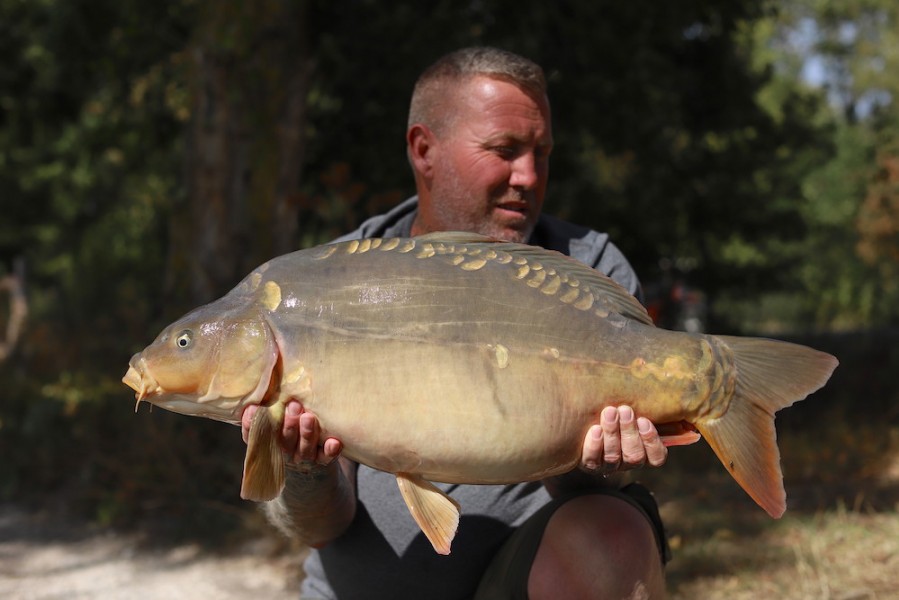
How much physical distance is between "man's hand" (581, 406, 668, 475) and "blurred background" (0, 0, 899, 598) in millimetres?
1695

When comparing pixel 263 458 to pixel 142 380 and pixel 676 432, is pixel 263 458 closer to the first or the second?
pixel 142 380

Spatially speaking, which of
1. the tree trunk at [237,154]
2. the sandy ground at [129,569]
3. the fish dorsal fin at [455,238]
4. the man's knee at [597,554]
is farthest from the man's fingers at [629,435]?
the tree trunk at [237,154]

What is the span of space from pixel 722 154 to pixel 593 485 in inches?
218

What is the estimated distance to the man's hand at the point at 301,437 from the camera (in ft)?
5.85

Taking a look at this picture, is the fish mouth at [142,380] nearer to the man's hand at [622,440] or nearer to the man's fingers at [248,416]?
the man's fingers at [248,416]

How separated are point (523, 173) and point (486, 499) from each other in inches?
31.6

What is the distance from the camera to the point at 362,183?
5719mm

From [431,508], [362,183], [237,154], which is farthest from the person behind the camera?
[362,183]

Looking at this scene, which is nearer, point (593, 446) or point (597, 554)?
point (593, 446)

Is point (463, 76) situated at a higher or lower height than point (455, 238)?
higher

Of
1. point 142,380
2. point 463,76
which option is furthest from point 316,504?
→ point 463,76

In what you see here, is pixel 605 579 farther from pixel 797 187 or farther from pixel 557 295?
pixel 797 187

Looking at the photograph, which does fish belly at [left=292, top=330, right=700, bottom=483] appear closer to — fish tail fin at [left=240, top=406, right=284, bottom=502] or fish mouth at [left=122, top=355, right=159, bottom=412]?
fish tail fin at [left=240, top=406, right=284, bottom=502]

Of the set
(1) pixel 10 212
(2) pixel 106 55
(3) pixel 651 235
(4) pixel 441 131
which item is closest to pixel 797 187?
(3) pixel 651 235
